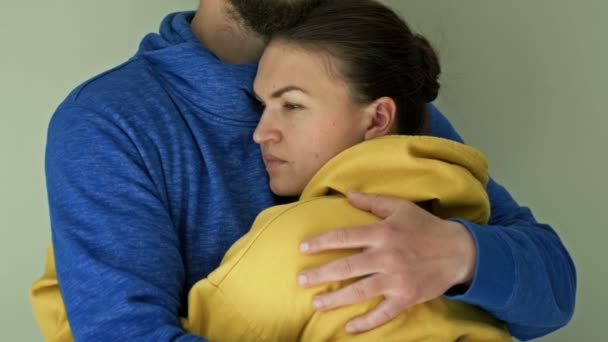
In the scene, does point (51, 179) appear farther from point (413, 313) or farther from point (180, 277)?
Answer: point (413, 313)

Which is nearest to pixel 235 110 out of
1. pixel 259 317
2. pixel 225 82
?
pixel 225 82

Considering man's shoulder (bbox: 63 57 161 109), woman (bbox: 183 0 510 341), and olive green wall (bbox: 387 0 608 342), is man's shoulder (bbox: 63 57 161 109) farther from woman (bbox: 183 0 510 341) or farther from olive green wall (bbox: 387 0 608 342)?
olive green wall (bbox: 387 0 608 342)

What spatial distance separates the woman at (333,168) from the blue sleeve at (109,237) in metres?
0.07

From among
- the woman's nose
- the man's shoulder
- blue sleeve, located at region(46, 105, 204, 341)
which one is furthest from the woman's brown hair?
blue sleeve, located at region(46, 105, 204, 341)

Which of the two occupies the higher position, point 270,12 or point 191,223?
point 270,12

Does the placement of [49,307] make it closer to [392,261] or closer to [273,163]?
[273,163]

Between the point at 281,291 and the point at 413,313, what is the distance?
20 centimetres

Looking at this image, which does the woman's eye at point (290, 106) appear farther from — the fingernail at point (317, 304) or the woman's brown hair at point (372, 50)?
the fingernail at point (317, 304)

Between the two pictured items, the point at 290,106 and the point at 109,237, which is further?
the point at 290,106

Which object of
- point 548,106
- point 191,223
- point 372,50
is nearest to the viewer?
point 191,223

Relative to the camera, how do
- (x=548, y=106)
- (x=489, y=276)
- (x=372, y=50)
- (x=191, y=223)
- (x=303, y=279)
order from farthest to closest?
(x=548, y=106) → (x=372, y=50) → (x=191, y=223) → (x=489, y=276) → (x=303, y=279)

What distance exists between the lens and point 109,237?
3.13 feet

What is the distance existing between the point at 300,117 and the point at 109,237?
40cm

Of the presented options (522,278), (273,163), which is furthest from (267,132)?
(522,278)
